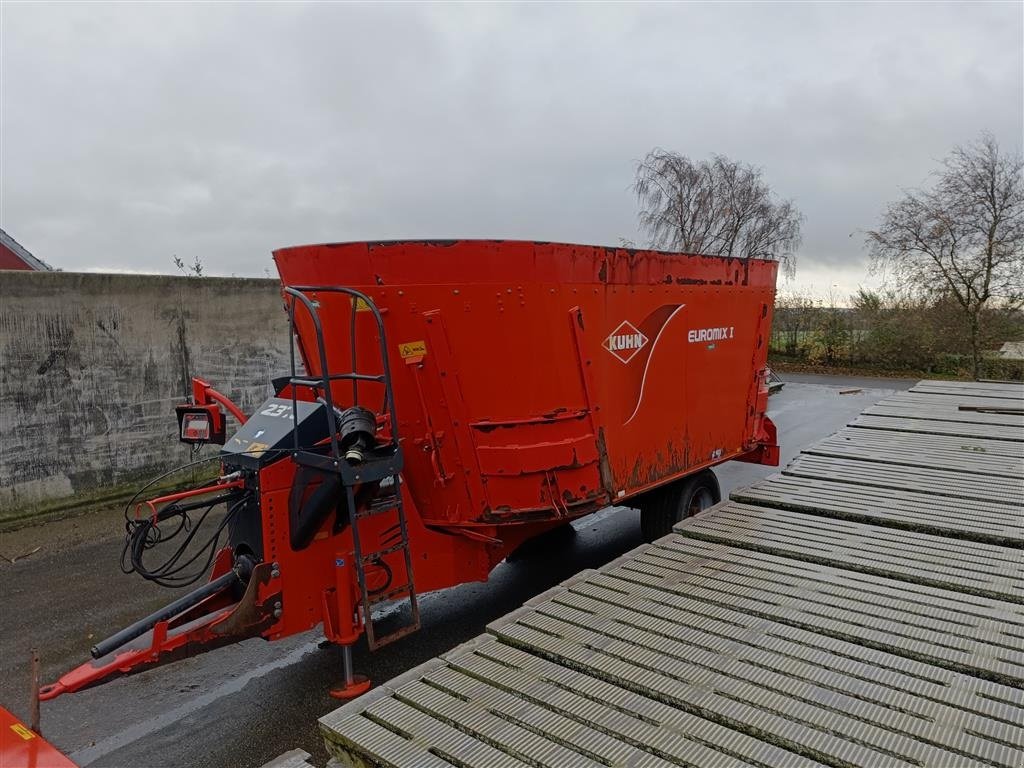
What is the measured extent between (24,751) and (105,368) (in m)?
6.21

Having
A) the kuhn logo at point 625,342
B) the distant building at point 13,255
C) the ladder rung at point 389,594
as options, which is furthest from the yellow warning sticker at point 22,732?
the distant building at point 13,255

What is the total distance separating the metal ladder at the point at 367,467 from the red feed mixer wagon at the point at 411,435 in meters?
0.01

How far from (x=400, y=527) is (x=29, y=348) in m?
5.51

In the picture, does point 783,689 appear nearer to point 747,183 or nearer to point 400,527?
point 400,527

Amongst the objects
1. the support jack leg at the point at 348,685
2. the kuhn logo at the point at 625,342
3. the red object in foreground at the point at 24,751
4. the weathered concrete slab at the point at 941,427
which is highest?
the kuhn logo at the point at 625,342

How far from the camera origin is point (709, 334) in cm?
545

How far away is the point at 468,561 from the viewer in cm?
441

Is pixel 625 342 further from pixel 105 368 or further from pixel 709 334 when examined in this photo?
pixel 105 368

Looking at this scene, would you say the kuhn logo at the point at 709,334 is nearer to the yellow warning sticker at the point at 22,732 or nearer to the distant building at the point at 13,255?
the yellow warning sticker at the point at 22,732

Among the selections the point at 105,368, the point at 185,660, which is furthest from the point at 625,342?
the point at 105,368

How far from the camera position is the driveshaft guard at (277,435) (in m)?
3.60

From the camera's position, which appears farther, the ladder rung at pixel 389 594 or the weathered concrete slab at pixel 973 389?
the weathered concrete slab at pixel 973 389

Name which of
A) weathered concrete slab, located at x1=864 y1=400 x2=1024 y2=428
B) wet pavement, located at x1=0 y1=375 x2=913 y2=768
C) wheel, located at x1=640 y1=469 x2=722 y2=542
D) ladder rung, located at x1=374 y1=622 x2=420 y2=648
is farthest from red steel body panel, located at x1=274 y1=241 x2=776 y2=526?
weathered concrete slab, located at x1=864 y1=400 x2=1024 y2=428

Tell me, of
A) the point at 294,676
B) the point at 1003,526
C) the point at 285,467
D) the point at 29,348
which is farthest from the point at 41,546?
the point at 1003,526
